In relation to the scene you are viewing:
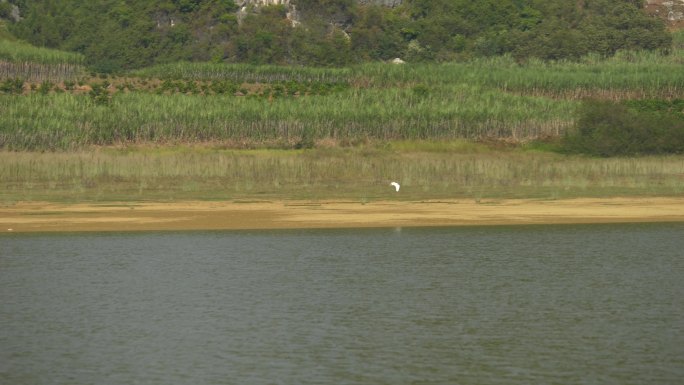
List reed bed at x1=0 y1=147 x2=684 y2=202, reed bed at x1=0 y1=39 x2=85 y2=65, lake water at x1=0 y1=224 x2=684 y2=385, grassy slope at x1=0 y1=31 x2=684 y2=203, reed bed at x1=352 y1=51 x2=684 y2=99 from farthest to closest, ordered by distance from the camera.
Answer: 1. reed bed at x1=0 y1=39 x2=85 y2=65
2. reed bed at x1=352 y1=51 x2=684 y2=99
3. grassy slope at x1=0 y1=31 x2=684 y2=203
4. reed bed at x1=0 y1=147 x2=684 y2=202
5. lake water at x1=0 y1=224 x2=684 y2=385

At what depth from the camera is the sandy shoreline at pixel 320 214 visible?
30.5 meters

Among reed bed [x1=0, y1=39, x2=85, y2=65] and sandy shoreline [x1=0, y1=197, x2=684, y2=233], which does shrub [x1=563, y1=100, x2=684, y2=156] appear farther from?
reed bed [x1=0, y1=39, x2=85, y2=65]

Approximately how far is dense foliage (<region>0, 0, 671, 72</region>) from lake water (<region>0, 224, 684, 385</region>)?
65.3 meters

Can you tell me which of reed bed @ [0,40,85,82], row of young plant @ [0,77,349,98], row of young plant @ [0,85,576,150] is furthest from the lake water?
reed bed @ [0,40,85,82]

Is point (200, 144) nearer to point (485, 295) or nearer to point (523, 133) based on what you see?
point (523, 133)

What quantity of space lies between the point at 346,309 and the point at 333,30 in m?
88.9

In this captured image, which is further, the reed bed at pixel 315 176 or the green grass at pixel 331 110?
the green grass at pixel 331 110

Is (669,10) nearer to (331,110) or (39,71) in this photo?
(39,71)

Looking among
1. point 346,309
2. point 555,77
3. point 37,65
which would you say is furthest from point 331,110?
point 346,309

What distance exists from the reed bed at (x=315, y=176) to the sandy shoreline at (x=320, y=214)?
1582 millimetres

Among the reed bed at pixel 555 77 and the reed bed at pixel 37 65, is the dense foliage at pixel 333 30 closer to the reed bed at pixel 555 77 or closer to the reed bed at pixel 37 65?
the reed bed at pixel 37 65

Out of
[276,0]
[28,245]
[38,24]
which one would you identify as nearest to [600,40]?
[276,0]

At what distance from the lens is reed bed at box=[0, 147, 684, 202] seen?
37.1 m

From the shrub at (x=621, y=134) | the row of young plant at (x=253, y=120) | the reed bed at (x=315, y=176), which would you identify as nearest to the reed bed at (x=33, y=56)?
the row of young plant at (x=253, y=120)
